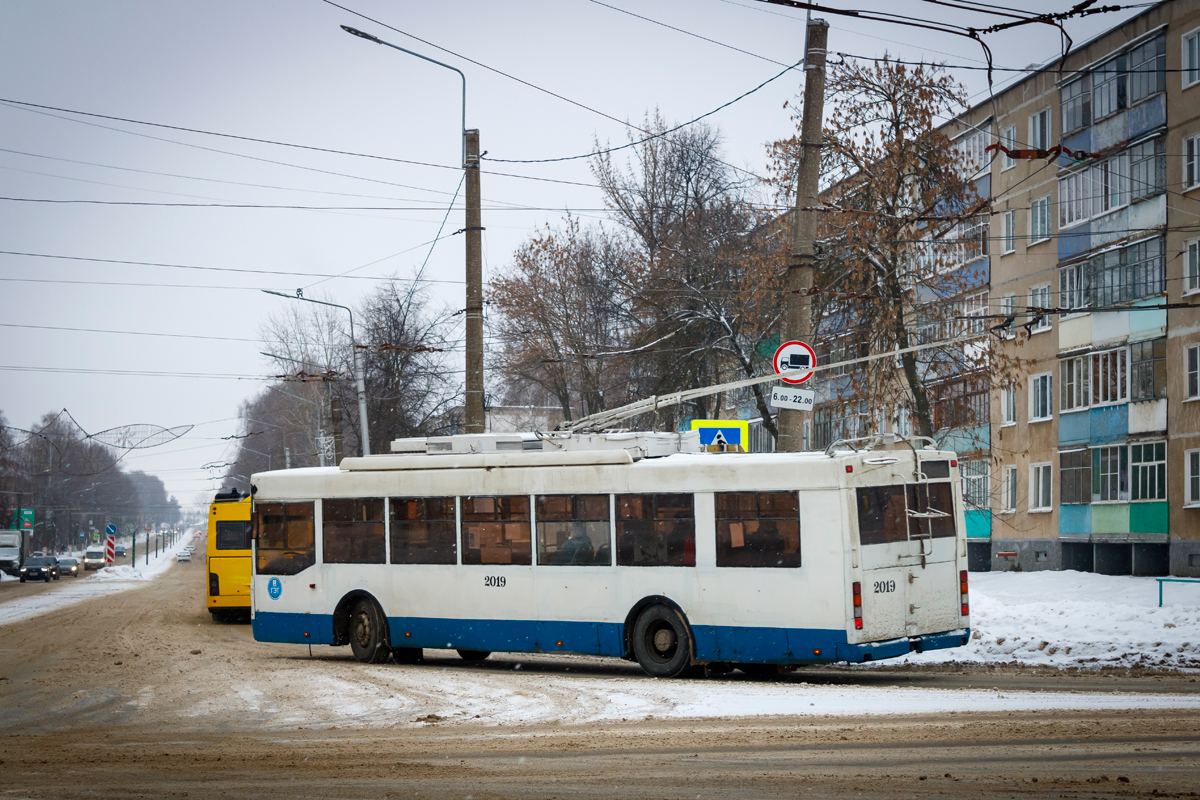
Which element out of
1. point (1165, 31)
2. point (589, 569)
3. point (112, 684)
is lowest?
point (112, 684)

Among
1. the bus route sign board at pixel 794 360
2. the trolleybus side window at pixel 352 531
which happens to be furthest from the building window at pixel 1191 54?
the trolleybus side window at pixel 352 531

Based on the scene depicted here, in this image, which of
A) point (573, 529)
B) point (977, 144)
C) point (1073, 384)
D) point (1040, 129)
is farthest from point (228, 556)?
point (977, 144)

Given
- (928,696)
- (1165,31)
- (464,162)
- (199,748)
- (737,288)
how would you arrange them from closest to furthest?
(199,748)
(928,696)
(464,162)
(1165,31)
(737,288)

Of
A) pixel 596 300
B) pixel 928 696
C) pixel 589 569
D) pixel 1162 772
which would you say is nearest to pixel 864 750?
pixel 1162 772

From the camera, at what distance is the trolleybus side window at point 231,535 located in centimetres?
3050

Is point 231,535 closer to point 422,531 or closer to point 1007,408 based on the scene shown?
point 422,531

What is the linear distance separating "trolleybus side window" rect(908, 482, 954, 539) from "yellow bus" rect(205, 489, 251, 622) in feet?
63.8

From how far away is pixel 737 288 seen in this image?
35375mm

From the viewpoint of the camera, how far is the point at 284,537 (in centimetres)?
1900

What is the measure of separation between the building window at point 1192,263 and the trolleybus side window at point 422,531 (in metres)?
22.5

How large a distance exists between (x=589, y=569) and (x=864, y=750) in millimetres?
7311

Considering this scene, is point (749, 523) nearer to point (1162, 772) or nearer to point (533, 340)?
point (1162, 772)

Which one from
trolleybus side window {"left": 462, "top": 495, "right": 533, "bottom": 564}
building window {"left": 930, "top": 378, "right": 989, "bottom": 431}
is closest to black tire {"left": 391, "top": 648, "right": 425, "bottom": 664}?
trolleybus side window {"left": 462, "top": 495, "right": 533, "bottom": 564}

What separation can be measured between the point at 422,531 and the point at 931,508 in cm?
684
